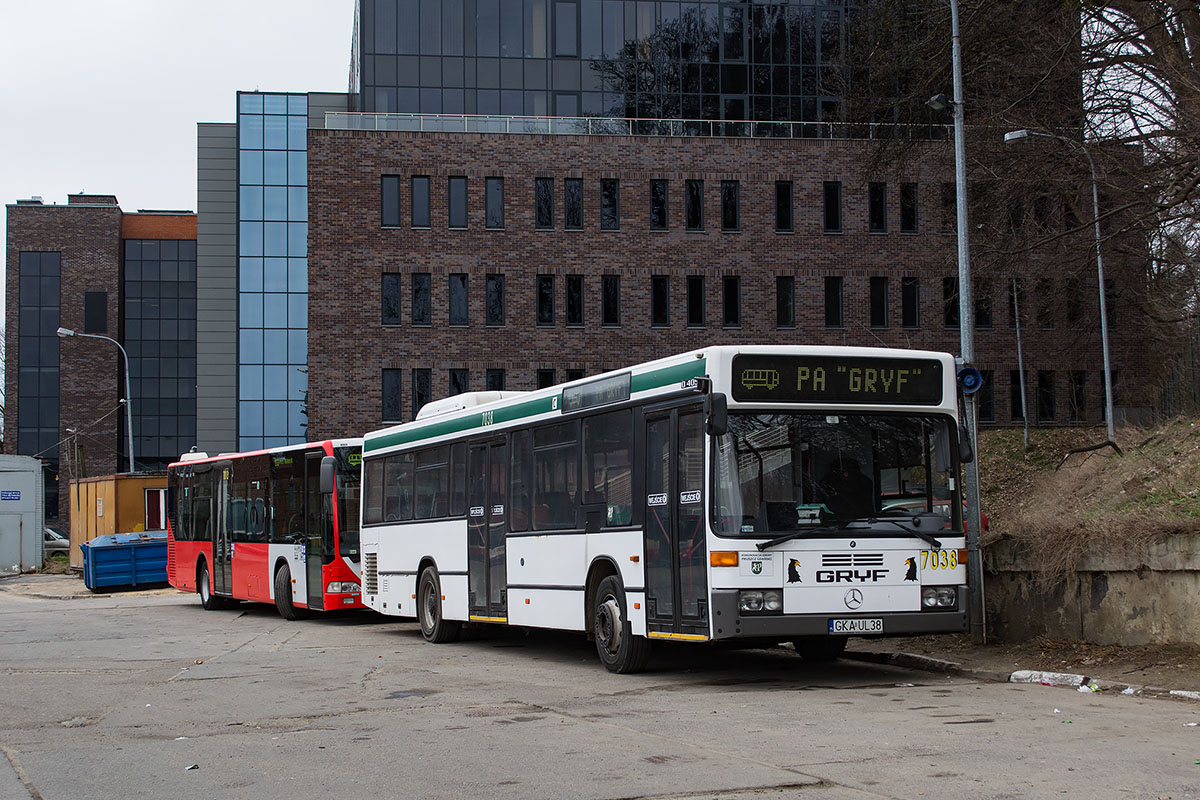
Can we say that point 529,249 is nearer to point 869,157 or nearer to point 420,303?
point 420,303

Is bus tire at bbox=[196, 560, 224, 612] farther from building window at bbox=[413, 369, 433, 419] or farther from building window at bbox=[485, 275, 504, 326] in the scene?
building window at bbox=[485, 275, 504, 326]

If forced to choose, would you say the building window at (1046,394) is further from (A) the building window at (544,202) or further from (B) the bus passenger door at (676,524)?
(B) the bus passenger door at (676,524)

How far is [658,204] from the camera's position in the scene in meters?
55.4

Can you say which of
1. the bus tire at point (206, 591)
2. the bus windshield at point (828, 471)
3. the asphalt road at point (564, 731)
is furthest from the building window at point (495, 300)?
the bus windshield at point (828, 471)

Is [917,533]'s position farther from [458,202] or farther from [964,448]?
[458,202]

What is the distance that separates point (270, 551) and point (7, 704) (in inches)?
481

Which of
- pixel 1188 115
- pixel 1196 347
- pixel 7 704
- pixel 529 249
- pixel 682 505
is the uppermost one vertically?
pixel 529 249

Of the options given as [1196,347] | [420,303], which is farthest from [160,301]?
[1196,347]

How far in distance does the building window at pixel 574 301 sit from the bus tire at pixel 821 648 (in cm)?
4073

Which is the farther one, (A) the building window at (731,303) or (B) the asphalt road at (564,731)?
(A) the building window at (731,303)

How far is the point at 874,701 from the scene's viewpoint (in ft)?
37.5

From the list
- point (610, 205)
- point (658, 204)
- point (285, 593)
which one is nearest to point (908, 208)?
point (658, 204)

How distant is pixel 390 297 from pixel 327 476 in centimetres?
3327

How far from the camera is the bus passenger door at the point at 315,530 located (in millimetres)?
22672
